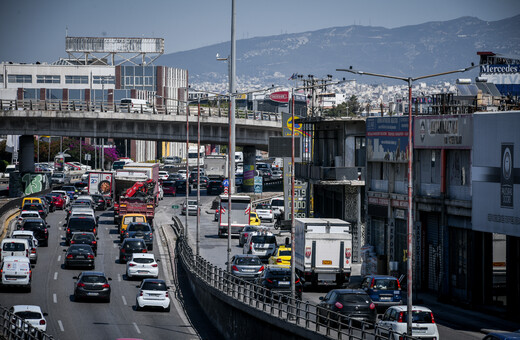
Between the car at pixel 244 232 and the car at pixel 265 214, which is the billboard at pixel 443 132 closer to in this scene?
the car at pixel 244 232

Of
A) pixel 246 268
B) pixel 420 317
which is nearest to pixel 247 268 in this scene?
pixel 246 268

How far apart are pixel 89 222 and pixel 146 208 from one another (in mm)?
9113

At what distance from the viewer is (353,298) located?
99.5 feet

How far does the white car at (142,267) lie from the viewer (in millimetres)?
48469

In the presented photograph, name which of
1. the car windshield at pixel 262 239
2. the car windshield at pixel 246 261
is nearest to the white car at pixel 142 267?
the car windshield at pixel 246 261

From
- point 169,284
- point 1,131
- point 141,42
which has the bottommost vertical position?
point 169,284

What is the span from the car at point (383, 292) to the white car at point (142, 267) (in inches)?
621

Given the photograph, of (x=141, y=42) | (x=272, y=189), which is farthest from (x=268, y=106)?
(x=272, y=189)

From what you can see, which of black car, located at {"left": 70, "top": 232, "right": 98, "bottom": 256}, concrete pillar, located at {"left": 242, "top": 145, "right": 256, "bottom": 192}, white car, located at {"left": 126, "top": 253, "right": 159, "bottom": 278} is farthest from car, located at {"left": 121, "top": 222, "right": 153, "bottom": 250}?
concrete pillar, located at {"left": 242, "top": 145, "right": 256, "bottom": 192}

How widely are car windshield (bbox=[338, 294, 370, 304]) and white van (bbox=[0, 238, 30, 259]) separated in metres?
23.7

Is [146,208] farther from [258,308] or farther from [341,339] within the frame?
[341,339]

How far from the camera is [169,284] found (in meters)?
49.6

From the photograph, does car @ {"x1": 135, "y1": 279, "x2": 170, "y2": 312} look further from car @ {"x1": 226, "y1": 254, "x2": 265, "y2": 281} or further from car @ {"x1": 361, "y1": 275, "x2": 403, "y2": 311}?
car @ {"x1": 361, "y1": 275, "x2": 403, "y2": 311}

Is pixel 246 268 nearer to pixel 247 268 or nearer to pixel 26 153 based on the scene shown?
pixel 247 268
